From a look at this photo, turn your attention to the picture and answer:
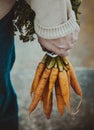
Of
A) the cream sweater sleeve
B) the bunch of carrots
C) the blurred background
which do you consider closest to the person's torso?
the cream sweater sleeve

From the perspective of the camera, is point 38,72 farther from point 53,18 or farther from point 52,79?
point 53,18

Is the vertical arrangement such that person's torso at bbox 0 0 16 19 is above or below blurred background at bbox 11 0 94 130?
above

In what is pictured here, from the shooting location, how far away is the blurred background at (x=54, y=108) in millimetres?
2139

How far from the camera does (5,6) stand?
48.7 inches

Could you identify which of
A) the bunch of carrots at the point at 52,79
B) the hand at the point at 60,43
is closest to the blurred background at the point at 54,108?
the bunch of carrots at the point at 52,79

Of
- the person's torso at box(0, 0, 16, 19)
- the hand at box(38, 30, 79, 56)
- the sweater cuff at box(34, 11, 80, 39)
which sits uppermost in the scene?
the person's torso at box(0, 0, 16, 19)

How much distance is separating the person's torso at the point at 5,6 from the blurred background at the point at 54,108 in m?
1.00

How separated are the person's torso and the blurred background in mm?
995

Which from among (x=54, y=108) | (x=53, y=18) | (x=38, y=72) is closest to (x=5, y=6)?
(x=53, y=18)

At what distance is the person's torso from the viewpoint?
48.4 inches

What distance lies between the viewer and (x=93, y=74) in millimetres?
2502

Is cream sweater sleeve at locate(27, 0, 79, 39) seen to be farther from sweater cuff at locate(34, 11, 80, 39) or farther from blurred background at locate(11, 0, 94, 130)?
blurred background at locate(11, 0, 94, 130)

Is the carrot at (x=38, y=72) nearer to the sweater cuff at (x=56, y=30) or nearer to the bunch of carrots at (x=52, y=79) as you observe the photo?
the bunch of carrots at (x=52, y=79)

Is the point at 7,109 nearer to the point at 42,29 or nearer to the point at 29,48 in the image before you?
the point at 42,29
